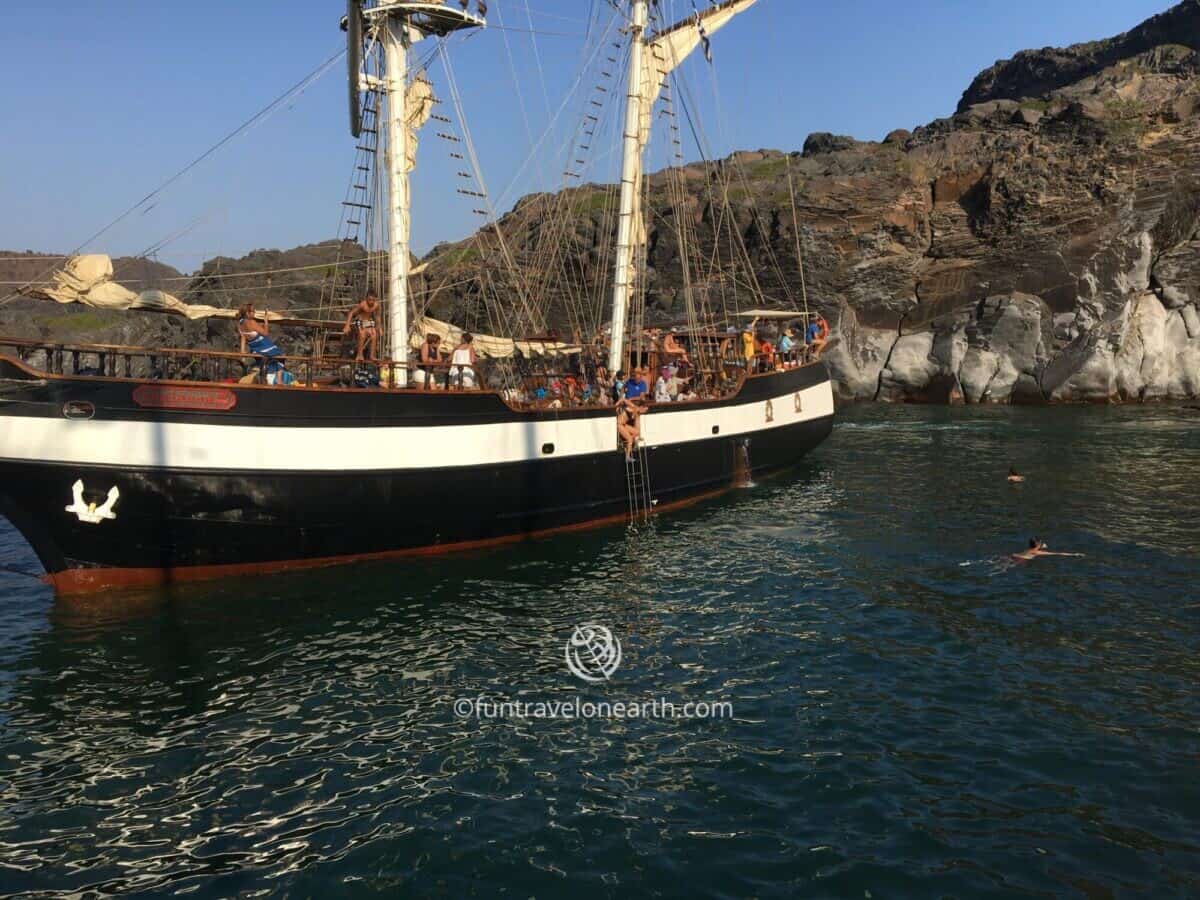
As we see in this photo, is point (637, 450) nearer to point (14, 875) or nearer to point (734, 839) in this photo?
point (734, 839)

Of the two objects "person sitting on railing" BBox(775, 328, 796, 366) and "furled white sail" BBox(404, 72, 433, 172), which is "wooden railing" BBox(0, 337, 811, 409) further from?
"furled white sail" BBox(404, 72, 433, 172)

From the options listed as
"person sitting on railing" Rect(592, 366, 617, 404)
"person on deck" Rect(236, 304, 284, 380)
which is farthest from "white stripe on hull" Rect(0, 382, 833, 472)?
"person on deck" Rect(236, 304, 284, 380)

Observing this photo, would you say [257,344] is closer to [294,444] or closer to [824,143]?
[294,444]

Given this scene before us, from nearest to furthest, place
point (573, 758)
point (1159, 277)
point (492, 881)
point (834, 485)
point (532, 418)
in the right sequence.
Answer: point (492, 881) → point (573, 758) → point (532, 418) → point (834, 485) → point (1159, 277)

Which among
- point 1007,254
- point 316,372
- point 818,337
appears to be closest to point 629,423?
point 316,372

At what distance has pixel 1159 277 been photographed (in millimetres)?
47500

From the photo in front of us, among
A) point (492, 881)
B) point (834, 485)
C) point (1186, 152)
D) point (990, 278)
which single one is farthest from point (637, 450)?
point (1186, 152)

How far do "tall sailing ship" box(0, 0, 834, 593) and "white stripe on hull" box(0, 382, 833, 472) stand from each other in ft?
0.09

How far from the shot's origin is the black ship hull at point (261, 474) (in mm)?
13688

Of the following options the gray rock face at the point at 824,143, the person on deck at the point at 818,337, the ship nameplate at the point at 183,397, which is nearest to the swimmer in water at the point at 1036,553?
the person on deck at the point at 818,337

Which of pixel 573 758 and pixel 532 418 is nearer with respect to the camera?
pixel 573 758

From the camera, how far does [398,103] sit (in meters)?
17.9

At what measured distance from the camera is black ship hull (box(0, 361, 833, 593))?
1369 centimetres

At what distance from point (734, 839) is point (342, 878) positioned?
3.43 metres
